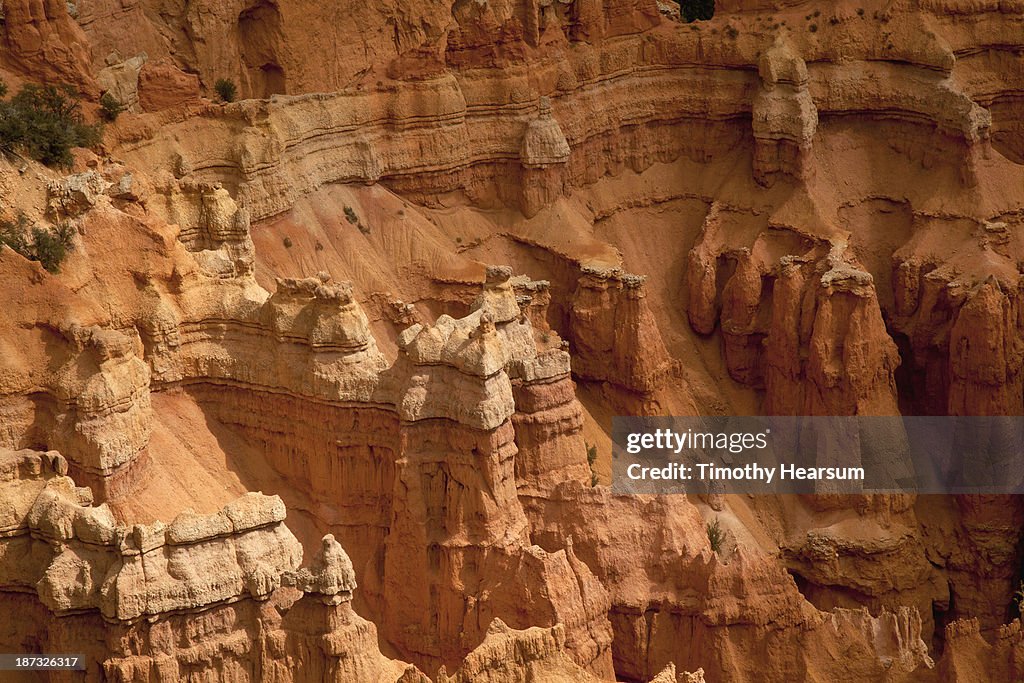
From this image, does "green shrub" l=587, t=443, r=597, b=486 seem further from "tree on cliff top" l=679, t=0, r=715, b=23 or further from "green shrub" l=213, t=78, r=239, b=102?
→ "tree on cliff top" l=679, t=0, r=715, b=23

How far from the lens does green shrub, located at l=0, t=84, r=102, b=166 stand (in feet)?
156

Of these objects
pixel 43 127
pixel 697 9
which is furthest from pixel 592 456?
pixel 697 9

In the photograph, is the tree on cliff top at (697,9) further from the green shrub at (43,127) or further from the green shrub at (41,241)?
the green shrub at (41,241)

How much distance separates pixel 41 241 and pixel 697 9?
122 ft

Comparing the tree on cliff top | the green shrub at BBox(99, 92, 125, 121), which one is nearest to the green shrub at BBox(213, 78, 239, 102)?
the green shrub at BBox(99, 92, 125, 121)

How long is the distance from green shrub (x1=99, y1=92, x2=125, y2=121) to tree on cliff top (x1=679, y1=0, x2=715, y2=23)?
27276mm

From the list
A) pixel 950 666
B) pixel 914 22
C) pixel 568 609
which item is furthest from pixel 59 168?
pixel 914 22

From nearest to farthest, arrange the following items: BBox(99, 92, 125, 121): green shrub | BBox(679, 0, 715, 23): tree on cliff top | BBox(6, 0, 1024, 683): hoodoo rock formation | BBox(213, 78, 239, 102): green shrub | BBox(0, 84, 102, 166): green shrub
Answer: BBox(6, 0, 1024, 683): hoodoo rock formation
BBox(0, 84, 102, 166): green shrub
BBox(99, 92, 125, 121): green shrub
BBox(213, 78, 239, 102): green shrub
BBox(679, 0, 715, 23): tree on cliff top

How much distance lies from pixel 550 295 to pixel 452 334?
55.3ft

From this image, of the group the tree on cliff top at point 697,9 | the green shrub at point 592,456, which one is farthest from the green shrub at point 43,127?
the tree on cliff top at point 697,9

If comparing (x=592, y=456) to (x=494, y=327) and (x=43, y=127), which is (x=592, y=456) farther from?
(x=43, y=127)

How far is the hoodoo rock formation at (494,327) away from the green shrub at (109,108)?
0.31 ft

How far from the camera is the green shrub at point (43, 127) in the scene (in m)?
47.6

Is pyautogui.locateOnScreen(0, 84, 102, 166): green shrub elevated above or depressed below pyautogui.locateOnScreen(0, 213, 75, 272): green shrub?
above
